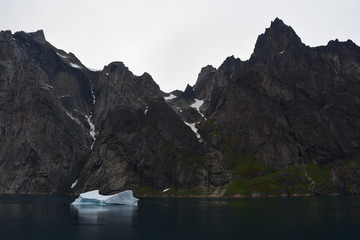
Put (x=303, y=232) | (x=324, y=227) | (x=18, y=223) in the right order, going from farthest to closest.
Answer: (x=18, y=223), (x=324, y=227), (x=303, y=232)

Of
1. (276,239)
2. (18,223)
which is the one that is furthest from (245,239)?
(18,223)

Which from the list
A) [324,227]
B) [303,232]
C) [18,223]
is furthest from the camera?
[18,223]

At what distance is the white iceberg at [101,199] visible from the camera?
160 m

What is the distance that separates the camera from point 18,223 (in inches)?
3413

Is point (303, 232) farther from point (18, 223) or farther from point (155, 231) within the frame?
point (18, 223)

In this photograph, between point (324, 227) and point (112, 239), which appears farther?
point (324, 227)

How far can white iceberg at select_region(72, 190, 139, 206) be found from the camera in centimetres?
16038

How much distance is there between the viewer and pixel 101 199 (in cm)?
16162

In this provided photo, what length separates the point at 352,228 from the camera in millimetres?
73188

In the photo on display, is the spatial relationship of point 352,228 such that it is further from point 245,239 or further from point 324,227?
point 245,239

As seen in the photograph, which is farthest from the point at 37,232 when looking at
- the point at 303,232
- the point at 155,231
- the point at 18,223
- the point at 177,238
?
the point at 303,232

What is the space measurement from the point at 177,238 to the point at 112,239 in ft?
36.9

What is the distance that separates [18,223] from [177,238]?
41.6 m

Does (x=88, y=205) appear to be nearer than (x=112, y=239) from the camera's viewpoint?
No
